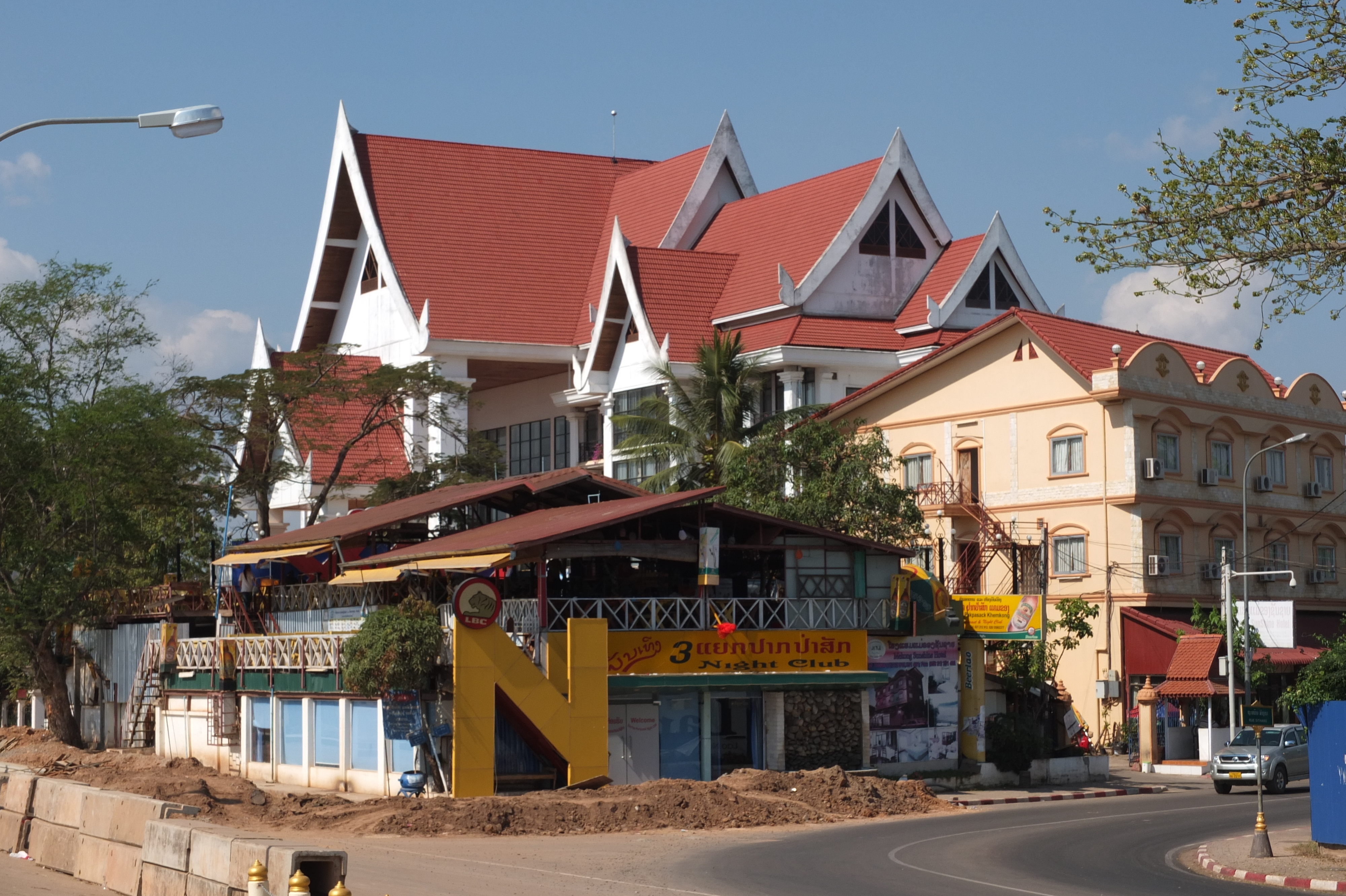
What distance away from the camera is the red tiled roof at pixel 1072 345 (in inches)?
1937

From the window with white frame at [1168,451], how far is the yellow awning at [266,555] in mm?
24456

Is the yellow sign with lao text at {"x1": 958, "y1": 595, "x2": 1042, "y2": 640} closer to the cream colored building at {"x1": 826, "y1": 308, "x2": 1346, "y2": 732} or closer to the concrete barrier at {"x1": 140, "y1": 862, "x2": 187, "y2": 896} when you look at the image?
the cream colored building at {"x1": 826, "y1": 308, "x2": 1346, "y2": 732}

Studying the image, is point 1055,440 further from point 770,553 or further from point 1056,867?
point 1056,867

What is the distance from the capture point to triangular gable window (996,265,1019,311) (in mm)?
55750

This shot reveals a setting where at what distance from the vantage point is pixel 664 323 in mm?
54281

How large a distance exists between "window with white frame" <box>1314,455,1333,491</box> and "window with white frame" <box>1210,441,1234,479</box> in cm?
469

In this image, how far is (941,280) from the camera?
180 ft

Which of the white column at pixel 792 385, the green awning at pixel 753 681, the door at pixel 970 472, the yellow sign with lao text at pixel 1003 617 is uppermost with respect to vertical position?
the white column at pixel 792 385

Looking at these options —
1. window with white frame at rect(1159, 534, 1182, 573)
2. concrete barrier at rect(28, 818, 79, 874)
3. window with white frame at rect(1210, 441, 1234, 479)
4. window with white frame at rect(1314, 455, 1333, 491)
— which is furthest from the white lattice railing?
window with white frame at rect(1314, 455, 1333, 491)

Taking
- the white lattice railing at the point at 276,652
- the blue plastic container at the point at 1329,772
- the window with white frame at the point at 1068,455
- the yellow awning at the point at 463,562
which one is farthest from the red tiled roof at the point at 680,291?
the blue plastic container at the point at 1329,772

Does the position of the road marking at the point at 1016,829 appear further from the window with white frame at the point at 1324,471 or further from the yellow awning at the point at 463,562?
the window with white frame at the point at 1324,471

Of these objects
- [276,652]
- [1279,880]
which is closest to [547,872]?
[1279,880]

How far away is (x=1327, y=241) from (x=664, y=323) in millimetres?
36258

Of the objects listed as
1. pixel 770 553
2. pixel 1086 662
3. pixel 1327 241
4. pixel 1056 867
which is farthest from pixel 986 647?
pixel 1327 241
